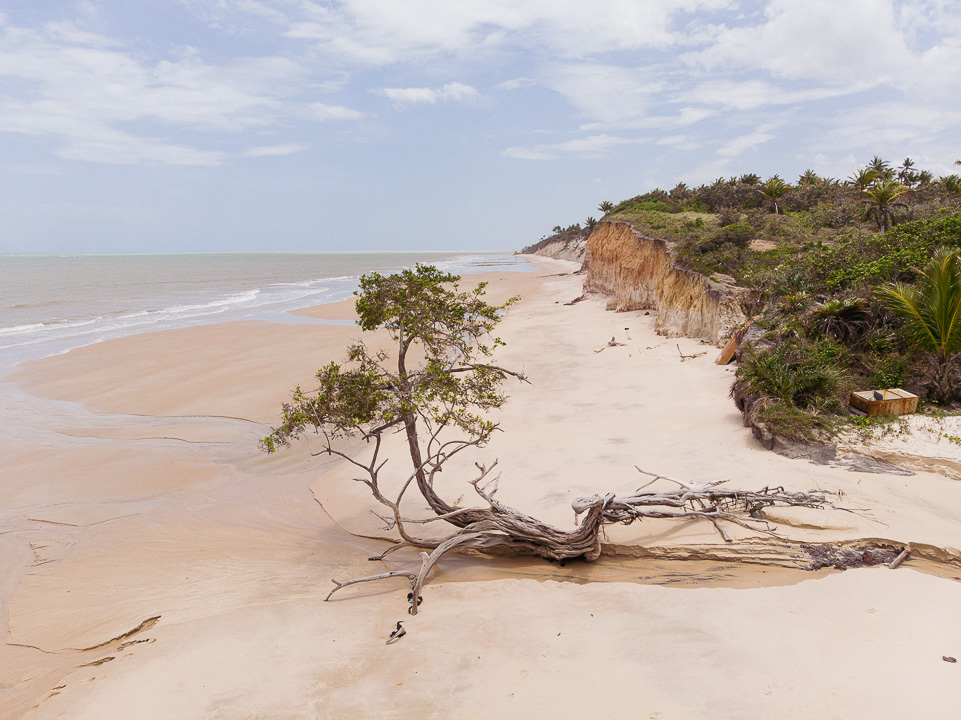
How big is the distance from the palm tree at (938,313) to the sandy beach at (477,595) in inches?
134

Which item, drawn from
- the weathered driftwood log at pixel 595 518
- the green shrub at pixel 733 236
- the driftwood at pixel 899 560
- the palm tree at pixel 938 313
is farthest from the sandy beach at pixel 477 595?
the green shrub at pixel 733 236

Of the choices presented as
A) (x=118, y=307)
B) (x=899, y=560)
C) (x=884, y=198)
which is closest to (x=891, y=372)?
(x=899, y=560)

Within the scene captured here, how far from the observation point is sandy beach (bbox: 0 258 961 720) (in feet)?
14.6

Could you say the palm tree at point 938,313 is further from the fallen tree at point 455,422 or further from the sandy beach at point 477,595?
the fallen tree at point 455,422

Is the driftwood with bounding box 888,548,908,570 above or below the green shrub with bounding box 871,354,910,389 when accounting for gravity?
below

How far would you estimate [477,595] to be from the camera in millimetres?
6180

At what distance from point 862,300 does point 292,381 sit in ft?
52.4

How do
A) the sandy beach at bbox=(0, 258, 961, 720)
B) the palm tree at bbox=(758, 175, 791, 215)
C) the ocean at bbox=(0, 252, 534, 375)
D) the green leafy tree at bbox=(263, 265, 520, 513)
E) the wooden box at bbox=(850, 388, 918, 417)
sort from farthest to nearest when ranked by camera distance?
the palm tree at bbox=(758, 175, 791, 215)
the ocean at bbox=(0, 252, 534, 375)
the wooden box at bbox=(850, 388, 918, 417)
the green leafy tree at bbox=(263, 265, 520, 513)
the sandy beach at bbox=(0, 258, 961, 720)

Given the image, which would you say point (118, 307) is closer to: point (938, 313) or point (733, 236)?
point (733, 236)

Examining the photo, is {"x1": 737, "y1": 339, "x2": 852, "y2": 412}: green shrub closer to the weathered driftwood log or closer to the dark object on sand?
the weathered driftwood log

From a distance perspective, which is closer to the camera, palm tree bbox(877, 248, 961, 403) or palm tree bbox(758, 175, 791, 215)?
palm tree bbox(877, 248, 961, 403)

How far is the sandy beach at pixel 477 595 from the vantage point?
4.45 metres

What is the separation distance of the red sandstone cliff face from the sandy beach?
577cm

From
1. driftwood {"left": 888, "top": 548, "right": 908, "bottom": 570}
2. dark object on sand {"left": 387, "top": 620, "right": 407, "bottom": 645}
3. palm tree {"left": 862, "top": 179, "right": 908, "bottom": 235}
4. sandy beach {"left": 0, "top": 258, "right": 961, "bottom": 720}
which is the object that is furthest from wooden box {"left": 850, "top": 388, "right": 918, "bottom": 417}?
palm tree {"left": 862, "top": 179, "right": 908, "bottom": 235}
